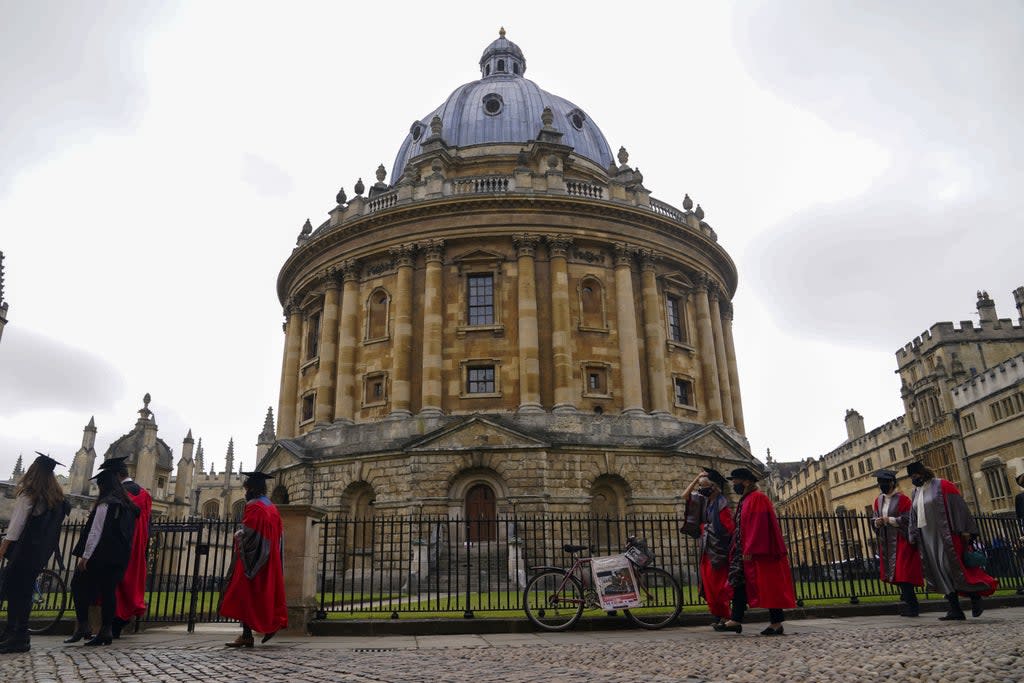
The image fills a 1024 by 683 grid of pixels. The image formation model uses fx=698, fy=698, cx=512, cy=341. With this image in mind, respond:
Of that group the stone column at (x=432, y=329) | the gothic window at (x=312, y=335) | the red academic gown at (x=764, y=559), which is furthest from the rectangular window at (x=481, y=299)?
the red academic gown at (x=764, y=559)

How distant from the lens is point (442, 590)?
68.0ft

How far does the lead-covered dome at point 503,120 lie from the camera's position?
36812 mm

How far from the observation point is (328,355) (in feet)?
100.0

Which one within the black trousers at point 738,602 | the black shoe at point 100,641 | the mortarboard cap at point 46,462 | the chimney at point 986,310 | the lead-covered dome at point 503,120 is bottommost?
the black shoe at point 100,641

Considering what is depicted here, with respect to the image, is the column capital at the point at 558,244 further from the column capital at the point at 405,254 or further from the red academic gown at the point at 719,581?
the red academic gown at the point at 719,581

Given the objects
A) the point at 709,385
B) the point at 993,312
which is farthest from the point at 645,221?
the point at 993,312

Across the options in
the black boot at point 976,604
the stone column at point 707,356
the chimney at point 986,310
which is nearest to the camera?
the black boot at point 976,604

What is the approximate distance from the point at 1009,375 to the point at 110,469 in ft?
141

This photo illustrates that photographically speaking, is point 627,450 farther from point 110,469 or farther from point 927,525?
point 110,469

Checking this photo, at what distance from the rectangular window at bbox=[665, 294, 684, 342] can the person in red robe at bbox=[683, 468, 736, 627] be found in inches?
864

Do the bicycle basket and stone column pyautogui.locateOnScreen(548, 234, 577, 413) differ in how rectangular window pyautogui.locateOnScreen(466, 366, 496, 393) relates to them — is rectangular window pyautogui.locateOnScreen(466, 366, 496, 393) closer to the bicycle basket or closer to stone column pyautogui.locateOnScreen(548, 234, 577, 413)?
stone column pyautogui.locateOnScreen(548, 234, 577, 413)

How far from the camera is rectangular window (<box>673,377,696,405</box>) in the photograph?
30156 millimetres

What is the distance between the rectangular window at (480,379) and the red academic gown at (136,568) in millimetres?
18450

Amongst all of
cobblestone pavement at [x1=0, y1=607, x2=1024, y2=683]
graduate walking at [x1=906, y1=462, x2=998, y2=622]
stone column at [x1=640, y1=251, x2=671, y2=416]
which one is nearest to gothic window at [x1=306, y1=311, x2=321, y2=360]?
stone column at [x1=640, y1=251, x2=671, y2=416]
